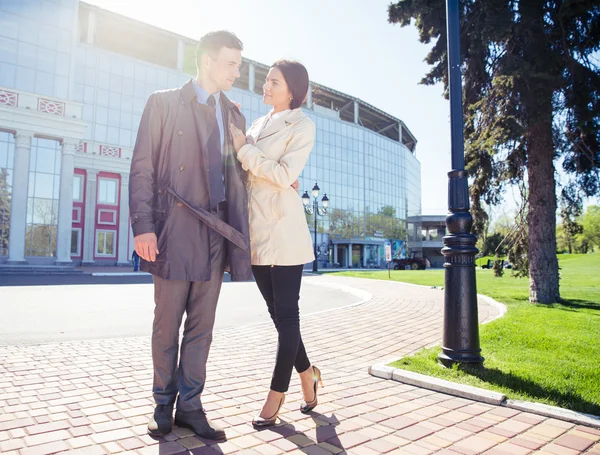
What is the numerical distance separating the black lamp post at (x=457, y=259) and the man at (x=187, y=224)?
8.29 ft

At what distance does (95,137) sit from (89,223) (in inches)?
320

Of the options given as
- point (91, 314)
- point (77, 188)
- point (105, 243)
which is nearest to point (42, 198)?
point (77, 188)

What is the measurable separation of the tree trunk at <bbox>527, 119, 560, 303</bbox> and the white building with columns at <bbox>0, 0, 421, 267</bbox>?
26.2 meters

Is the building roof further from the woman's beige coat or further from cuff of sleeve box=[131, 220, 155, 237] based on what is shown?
cuff of sleeve box=[131, 220, 155, 237]

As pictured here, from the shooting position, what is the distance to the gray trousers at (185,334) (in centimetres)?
251

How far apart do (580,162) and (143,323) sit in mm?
9990

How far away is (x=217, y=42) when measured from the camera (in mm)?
2648

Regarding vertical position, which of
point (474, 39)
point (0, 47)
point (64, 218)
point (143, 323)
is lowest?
point (143, 323)

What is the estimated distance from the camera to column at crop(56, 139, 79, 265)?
89.2 ft

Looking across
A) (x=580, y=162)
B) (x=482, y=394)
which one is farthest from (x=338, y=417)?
(x=580, y=162)

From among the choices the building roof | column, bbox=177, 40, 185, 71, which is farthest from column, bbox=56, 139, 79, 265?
column, bbox=177, 40, 185, 71

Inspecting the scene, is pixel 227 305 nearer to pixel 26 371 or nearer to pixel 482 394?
pixel 26 371

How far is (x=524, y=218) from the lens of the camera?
11391mm

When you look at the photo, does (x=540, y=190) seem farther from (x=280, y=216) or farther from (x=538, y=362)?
(x=280, y=216)
